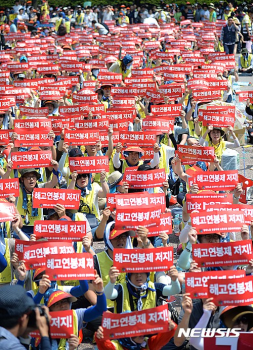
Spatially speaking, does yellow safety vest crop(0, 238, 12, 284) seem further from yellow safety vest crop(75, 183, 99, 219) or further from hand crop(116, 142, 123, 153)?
hand crop(116, 142, 123, 153)

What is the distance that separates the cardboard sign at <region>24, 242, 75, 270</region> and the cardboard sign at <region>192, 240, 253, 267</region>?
107 cm

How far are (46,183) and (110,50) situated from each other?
1242 cm

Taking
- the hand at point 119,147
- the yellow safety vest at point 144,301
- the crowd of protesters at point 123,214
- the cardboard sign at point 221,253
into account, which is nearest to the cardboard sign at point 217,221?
the crowd of protesters at point 123,214

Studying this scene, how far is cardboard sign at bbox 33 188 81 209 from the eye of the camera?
8047mm

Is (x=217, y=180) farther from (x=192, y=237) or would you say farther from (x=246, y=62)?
(x=246, y=62)

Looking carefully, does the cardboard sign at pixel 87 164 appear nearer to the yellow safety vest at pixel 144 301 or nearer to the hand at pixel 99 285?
the yellow safety vest at pixel 144 301

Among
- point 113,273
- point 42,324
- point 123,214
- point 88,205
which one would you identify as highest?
point 42,324

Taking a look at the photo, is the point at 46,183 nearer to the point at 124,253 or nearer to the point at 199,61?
the point at 124,253

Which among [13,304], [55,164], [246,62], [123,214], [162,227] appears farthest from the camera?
[246,62]

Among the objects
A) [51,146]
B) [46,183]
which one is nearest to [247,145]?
[51,146]

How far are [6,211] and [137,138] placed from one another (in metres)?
3.43

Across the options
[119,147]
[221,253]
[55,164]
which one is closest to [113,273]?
[221,253]

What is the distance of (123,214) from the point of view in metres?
7.17

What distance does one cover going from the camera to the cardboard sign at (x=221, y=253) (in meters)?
6.46
